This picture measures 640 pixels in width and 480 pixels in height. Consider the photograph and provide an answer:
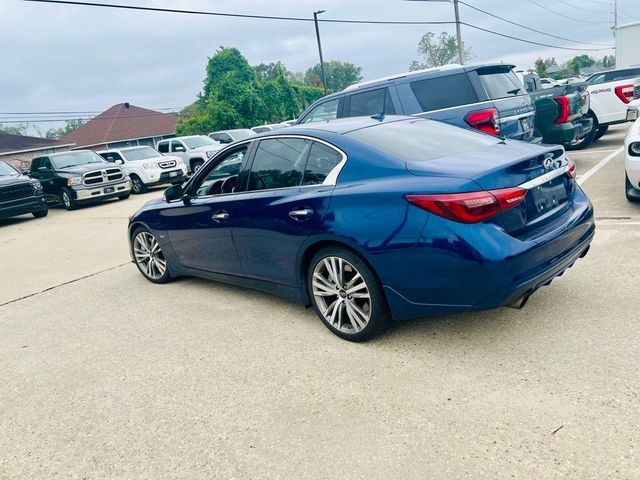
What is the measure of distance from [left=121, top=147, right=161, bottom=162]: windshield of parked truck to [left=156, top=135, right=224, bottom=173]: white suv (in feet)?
3.98

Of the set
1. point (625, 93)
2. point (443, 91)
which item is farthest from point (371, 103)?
point (625, 93)

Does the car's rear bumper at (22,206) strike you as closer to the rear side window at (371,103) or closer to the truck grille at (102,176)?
the truck grille at (102,176)

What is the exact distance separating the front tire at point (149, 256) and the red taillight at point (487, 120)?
15.1 feet

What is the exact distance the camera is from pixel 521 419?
272 centimetres

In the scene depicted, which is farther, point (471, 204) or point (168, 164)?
point (168, 164)

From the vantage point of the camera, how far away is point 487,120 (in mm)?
7387

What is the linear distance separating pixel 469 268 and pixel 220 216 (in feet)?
7.96

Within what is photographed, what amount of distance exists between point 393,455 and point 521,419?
0.71 meters

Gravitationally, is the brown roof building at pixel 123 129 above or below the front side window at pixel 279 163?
above

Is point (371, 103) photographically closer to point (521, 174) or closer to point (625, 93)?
point (521, 174)

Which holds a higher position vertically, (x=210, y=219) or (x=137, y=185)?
(x=210, y=219)

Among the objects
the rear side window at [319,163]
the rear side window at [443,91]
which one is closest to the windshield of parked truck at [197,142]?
the rear side window at [443,91]

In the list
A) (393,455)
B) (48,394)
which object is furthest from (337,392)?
(48,394)

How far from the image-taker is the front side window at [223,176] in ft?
15.4
